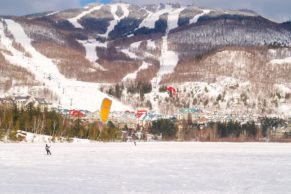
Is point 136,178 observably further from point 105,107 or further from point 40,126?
point 40,126

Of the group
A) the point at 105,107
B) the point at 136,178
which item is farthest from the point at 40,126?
the point at 136,178

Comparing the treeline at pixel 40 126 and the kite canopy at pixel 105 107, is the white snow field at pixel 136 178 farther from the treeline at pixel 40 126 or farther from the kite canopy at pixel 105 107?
the treeline at pixel 40 126

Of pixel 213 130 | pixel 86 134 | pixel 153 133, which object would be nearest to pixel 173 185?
pixel 86 134

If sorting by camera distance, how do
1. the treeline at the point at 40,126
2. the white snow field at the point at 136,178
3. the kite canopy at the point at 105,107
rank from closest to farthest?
the white snow field at the point at 136,178
the kite canopy at the point at 105,107
the treeline at the point at 40,126

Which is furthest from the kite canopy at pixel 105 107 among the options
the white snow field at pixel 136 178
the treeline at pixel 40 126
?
the white snow field at pixel 136 178

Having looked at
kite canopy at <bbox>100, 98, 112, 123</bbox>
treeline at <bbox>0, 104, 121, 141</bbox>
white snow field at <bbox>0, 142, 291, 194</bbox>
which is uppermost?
kite canopy at <bbox>100, 98, 112, 123</bbox>

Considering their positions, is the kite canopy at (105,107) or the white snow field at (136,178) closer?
the white snow field at (136,178)

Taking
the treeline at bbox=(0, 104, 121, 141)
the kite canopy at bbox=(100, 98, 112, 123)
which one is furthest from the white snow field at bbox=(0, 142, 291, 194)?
the treeline at bbox=(0, 104, 121, 141)

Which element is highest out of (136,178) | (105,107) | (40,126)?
(105,107)

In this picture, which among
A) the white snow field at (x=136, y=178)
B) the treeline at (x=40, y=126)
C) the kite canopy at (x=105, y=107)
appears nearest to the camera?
the white snow field at (x=136, y=178)

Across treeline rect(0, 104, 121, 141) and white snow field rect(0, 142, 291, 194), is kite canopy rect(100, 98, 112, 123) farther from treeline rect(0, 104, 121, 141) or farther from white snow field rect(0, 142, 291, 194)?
white snow field rect(0, 142, 291, 194)

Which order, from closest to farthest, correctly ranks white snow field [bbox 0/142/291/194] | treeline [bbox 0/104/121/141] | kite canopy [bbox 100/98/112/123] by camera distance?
white snow field [bbox 0/142/291/194], kite canopy [bbox 100/98/112/123], treeline [bbox 0/104/121/141]

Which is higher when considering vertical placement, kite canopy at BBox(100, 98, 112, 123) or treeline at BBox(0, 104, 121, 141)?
kite canopy at BBox(100, 98, 112, 123)

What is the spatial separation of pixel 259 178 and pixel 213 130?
164022mm
